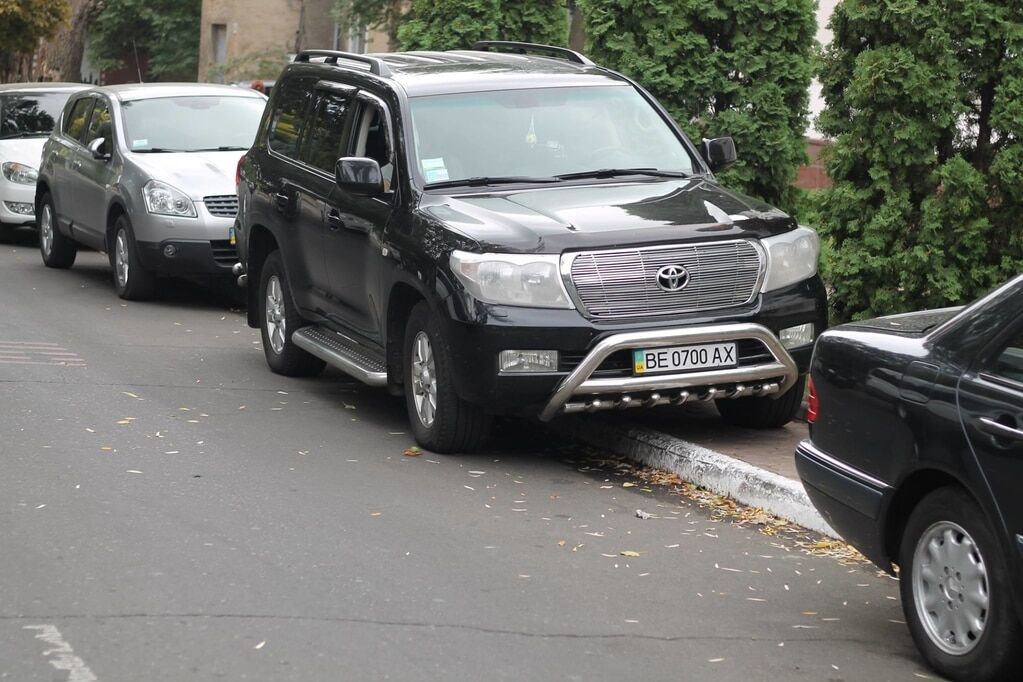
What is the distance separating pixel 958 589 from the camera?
5.30m

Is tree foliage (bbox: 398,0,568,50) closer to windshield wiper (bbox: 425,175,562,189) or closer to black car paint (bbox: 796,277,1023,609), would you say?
windshield wiper (bbox: 425,175,562,189)

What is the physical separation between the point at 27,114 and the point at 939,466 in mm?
17110

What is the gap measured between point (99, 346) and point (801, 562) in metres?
6.83

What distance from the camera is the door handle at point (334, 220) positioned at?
980 centimetres

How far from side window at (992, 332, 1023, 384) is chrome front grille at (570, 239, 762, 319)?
125 inches

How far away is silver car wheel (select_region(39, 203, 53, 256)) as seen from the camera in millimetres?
17578

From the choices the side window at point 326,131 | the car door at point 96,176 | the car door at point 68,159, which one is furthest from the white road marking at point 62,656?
the car door at point 68,159

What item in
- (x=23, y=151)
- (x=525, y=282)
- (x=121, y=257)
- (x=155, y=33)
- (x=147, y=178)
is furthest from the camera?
(x=155, y=33)

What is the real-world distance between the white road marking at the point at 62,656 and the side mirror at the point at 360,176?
4.00m

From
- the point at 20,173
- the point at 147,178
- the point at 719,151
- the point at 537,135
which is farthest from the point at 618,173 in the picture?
the point at 20,173

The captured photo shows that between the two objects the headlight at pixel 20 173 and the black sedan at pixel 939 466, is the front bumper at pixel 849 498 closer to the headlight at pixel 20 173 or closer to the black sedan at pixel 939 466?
the black sedan at pixel 939 466

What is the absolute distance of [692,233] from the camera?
8.46m

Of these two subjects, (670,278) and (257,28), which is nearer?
(670,278)

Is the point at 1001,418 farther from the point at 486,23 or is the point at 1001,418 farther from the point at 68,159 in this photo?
the point at 68,159
